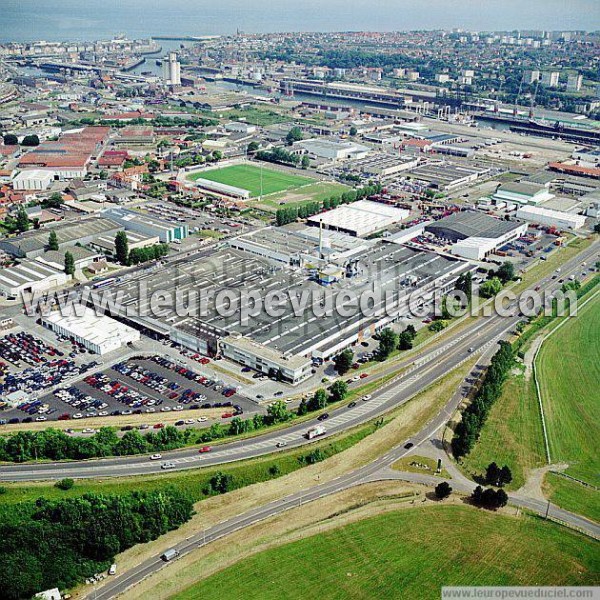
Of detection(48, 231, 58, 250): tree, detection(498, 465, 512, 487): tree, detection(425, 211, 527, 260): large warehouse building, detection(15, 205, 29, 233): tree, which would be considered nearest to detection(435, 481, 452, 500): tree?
detection(498, 465, 512, 487): tree

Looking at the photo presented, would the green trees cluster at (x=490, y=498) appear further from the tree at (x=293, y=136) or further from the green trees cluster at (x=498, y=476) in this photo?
the tree at (x=293, y=136)

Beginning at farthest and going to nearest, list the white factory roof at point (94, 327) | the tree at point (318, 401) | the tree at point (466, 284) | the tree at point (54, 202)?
the tree at point (54, 202) → the tree at point (466, 284) → the white factory roof at point (94, 327) → the tree at point (318, 401)

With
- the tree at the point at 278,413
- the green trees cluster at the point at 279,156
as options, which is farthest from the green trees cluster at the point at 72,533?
the green trees cluster at the point at 279,156

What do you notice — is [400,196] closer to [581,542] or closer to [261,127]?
[261,127]

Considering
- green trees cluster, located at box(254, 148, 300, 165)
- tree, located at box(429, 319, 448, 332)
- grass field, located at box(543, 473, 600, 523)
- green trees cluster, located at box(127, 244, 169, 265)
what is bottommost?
grass field, located at box(543, 473, 600, 523)

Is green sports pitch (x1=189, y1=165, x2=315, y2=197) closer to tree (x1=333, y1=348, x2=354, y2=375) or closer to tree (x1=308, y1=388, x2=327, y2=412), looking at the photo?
tree (x1=333, y1=348, x2=354, y2=375)

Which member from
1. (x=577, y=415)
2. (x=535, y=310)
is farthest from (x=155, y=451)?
(x=535, y=310)

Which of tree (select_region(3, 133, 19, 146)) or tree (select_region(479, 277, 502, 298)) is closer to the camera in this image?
tree (select_region(479, 277, 502, 298))
